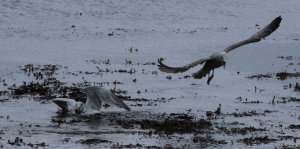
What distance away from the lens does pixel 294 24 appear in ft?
185

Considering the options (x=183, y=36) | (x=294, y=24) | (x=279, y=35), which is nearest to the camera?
(x=183, y=36)

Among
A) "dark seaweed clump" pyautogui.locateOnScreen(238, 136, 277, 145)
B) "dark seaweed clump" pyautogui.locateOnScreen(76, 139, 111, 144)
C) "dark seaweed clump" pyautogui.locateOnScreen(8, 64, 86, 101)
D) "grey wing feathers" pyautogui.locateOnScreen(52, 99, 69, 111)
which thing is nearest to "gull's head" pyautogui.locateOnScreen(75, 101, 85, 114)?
"grey wing feathers" pyautogui.locateOnScreen(52, 99, 69, 111)

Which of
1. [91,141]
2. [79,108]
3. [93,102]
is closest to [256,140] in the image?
[91,141]

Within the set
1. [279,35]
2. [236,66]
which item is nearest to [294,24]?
[279,35]

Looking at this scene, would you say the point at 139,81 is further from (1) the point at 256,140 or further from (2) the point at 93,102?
(1) the point at 256,140

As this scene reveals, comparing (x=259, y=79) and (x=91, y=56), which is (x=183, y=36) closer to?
(x=91, y=56)

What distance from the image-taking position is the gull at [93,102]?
59.0ft

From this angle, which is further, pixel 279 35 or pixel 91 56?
pixel 279 35

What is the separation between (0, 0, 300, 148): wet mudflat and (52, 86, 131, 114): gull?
0.25 meters

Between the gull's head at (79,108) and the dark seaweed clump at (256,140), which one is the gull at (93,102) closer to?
the gull's head at (79,108)

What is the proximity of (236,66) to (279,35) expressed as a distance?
17.6 meters

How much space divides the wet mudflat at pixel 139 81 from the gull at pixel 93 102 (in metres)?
0.25

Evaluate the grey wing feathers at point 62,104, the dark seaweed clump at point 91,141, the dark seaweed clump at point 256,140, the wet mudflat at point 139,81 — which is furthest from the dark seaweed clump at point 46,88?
the dark seaweed clump at point 256,140

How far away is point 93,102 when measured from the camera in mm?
18156
